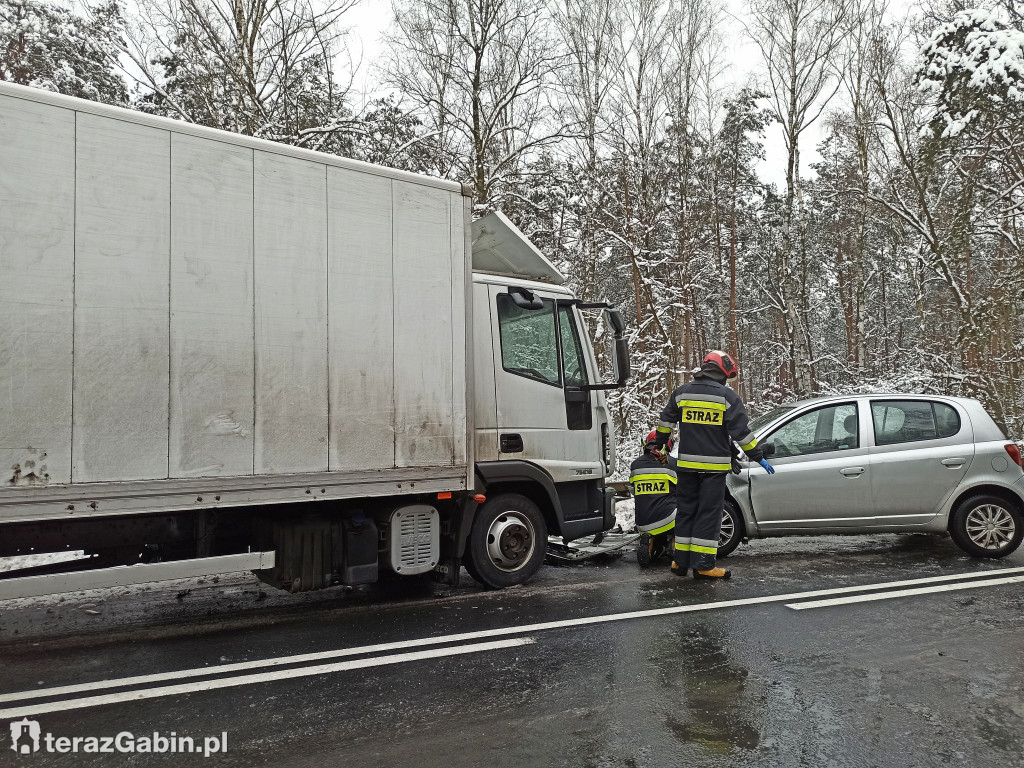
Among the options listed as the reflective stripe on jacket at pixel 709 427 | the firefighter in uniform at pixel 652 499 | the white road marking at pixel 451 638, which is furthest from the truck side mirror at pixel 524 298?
the white road marking at pixel 451 638

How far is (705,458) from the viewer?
19.6ft

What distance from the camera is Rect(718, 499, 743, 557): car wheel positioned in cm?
679

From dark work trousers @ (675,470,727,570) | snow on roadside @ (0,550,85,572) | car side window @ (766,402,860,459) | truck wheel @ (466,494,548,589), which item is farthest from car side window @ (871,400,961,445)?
snow on roadside @ (0,550,85,572)

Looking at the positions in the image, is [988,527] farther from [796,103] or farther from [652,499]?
[796,103]

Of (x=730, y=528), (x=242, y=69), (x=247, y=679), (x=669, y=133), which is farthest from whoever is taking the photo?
(x=669, y=133)

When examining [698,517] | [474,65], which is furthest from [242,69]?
[698,517]

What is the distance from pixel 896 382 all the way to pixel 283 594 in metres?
16.8

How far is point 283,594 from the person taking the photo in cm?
581

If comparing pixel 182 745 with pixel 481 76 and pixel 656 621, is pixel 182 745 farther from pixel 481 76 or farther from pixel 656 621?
pixel 481 76

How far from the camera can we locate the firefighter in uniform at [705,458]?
591 cm

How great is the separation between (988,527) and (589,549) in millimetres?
3824

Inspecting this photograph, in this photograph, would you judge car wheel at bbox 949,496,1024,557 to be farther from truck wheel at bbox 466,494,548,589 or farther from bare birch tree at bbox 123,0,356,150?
bare birch tree at bbox 123,0,356,150

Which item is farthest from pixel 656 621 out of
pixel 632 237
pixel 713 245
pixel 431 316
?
pixel 713 245

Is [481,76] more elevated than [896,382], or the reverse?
[481,76]
